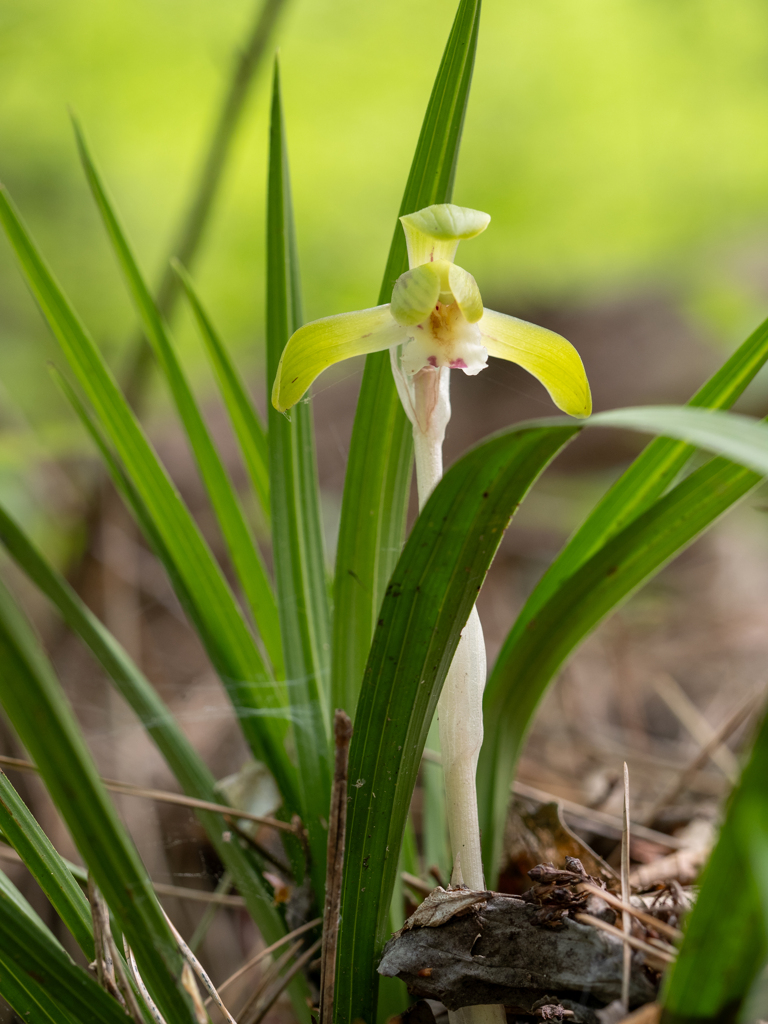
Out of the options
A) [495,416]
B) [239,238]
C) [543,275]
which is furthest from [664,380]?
[239,238]

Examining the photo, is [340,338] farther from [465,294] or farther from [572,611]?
[572,611]

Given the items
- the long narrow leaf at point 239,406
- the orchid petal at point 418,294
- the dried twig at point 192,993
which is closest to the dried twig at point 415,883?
the dried twig at point 192,993

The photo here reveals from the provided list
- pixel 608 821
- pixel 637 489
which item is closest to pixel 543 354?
pixel 637 489

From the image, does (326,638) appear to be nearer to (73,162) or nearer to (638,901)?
(638,901)

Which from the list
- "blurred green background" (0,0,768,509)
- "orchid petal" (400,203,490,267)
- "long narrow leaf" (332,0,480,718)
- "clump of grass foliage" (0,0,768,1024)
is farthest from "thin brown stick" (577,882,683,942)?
"blurred green background" (0,0,768,509)

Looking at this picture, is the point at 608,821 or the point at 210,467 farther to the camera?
the point at 608,821

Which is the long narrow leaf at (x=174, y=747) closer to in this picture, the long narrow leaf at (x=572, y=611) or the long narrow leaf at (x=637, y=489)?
the long narrow leaf at (x=572, y=611)
